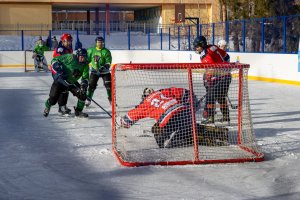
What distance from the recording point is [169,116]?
20.6ft

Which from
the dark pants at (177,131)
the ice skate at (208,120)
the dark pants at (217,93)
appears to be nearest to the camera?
the dark pants at (177,131)

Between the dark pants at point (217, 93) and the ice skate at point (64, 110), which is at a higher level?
the dark pants at point (217, 93)

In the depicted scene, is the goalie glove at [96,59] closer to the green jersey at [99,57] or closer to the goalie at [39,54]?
the green jersey at [99,57]

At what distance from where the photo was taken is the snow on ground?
4.74 m

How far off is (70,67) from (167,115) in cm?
292

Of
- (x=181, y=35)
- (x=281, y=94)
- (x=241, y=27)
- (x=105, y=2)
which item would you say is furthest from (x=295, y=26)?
(x=105, y=2)

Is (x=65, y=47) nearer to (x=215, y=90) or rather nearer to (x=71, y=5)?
(x=215, y=90)

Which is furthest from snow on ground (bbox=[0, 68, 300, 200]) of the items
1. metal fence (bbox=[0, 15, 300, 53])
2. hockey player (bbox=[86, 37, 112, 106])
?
metal fence (bbox=[0, 15, 300, 53])

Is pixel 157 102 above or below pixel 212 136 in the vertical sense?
above

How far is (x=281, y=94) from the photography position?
1334cm

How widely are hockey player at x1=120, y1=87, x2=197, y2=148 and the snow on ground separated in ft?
1.75

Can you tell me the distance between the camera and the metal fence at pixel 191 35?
17156mm

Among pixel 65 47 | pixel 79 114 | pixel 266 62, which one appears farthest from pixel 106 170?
pixel 266 62

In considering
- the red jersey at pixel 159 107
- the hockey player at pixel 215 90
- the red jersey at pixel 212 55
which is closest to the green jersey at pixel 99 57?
the red jersey at pixel 212 55
